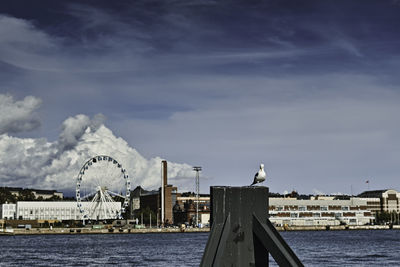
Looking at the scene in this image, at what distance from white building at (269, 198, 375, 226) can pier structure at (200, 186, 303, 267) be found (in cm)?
16309

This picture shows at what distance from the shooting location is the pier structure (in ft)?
26.8

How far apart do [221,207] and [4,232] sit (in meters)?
156

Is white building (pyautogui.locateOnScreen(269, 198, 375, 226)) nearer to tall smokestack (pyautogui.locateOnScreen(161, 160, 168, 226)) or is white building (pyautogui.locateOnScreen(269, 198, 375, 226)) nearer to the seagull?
tall smokestack (pyautogui.locateOnScreen(161, 160, 168, 226))

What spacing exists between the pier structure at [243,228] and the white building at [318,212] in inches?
6421

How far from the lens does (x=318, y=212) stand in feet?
598

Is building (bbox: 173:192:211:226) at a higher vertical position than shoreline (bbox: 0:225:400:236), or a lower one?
higher

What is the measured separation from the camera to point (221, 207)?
841 centimetres

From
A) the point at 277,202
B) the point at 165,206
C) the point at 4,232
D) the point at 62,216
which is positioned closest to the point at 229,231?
the point at 4,232

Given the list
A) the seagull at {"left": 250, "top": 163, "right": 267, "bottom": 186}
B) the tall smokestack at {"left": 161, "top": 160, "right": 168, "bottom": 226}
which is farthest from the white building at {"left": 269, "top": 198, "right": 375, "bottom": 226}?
the seagull at {"left": 250, "top": 163, "right": 267, "bottom": 186}

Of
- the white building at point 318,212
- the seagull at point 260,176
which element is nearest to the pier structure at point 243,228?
the seagull at point 260,176

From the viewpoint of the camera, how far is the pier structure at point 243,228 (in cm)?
816

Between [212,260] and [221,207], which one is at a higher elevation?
[221,207]

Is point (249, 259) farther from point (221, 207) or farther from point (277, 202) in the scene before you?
point (277, 202)

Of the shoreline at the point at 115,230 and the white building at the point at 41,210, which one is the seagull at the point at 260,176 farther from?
the white building at the point at 41,210
